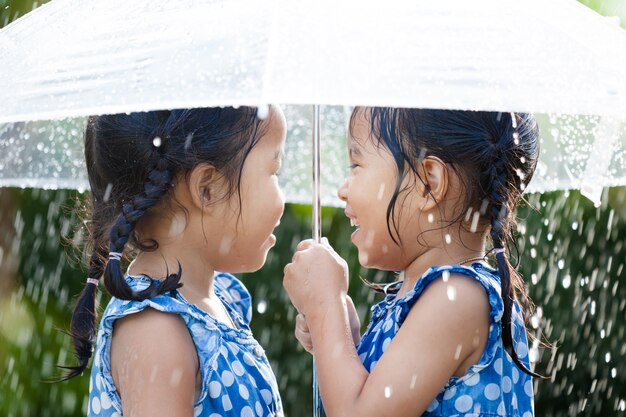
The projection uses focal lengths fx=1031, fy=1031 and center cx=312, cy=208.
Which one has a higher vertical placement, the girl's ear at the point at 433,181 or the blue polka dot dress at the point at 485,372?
the girl's ear at the point at 433,181

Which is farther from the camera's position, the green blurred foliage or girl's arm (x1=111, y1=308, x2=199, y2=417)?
the green blurred foliage

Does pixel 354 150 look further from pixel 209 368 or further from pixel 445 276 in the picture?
pixel 209 368

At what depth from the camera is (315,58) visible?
2197 mm

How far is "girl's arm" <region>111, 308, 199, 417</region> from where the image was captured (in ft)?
8.70

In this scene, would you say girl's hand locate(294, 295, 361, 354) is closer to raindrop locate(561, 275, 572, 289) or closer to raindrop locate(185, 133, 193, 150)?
raindrop locate(185, 133, 193, 150)

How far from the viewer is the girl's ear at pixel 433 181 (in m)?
2.95

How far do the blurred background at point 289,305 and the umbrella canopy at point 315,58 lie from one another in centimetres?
265

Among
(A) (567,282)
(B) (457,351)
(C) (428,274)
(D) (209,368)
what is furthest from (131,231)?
(A) (567,282)

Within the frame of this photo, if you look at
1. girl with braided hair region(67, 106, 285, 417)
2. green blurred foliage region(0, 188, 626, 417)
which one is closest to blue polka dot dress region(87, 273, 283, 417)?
girl with braided hair region(67, 106, 285, 417)

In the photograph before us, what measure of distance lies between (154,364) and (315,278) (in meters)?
0.57

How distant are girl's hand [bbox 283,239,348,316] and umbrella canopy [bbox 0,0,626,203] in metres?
0.89

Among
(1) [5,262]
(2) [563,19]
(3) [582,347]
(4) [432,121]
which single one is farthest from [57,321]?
(2) [563,19]

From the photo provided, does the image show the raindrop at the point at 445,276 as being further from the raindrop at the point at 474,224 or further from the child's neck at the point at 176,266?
the child's neck at the point at 176,266

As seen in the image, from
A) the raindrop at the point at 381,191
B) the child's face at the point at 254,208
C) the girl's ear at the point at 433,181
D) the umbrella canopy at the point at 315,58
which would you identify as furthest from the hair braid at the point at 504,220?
the child's face at the point at 254,208
